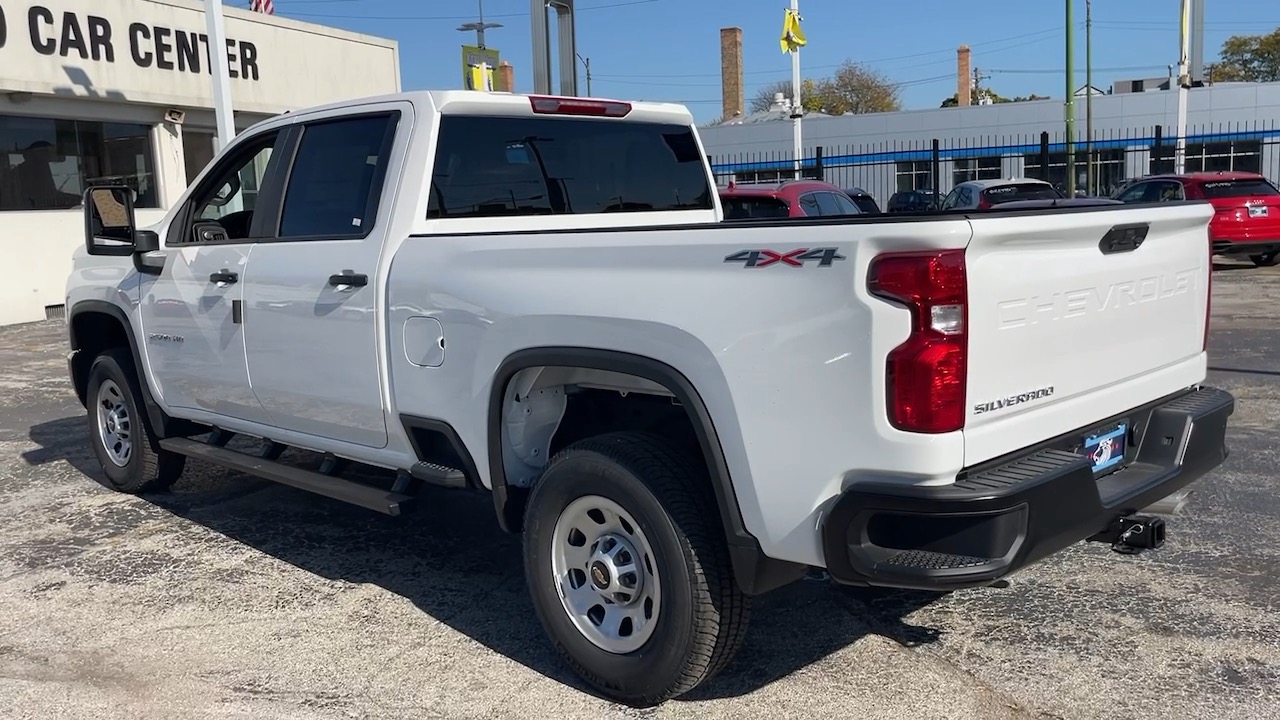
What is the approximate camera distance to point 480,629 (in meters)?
4.47

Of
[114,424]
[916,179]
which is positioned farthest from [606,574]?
[916,179]

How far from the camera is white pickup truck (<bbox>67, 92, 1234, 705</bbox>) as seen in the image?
9.89 feet

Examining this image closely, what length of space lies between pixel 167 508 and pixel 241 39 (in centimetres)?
1455

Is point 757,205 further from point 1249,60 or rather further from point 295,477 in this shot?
point 1249,60

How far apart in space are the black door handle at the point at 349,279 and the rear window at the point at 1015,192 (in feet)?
53.4

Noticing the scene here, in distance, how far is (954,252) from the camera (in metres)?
2.92

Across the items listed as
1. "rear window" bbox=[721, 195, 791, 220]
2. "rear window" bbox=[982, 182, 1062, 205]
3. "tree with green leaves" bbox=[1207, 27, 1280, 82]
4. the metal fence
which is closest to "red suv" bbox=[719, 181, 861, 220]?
"rear window" bbox=[721, 195, 791, 220]

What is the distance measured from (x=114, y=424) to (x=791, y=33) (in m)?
20.6

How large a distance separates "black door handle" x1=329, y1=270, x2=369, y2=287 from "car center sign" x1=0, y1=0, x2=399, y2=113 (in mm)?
11102

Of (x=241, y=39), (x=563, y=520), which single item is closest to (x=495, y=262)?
(x=563, y=520)

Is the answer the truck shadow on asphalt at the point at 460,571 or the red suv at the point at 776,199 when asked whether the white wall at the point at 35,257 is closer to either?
the red suv at the point at 776,199

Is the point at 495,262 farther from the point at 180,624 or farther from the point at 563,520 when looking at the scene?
the point at 180,624

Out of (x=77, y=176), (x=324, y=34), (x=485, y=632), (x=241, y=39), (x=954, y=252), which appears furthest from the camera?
(x=324, y=34)

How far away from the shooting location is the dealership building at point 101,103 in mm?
15789
